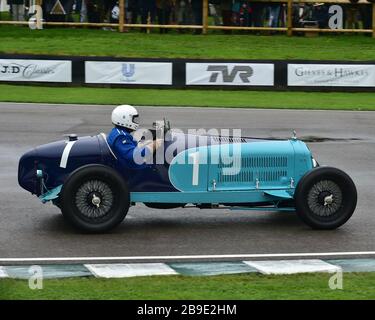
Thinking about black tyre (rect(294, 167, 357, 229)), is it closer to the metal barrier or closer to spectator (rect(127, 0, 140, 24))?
the metal barrier

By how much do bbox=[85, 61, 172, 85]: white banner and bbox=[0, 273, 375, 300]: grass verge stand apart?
60.5 feet

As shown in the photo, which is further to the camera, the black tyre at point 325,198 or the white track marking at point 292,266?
the black tyre at point 325,198

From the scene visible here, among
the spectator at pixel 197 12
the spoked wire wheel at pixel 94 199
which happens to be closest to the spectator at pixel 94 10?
the spectator at pixel 197 12

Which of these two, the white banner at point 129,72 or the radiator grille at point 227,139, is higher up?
the white banner at point 129,72

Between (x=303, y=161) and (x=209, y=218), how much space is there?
1487 millimetres

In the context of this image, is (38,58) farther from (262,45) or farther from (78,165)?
(78,165)

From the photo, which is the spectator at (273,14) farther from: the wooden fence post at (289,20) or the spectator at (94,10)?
the spectator at (94,10)

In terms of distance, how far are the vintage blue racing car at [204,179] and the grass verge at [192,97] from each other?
13.3m

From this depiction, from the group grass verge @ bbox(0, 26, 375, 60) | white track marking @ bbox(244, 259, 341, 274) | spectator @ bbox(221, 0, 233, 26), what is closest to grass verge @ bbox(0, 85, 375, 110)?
grass verge @ bbox(0, 26, 375, 60)

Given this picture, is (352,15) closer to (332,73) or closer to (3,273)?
(332,73)

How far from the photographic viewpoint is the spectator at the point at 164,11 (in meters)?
33.2

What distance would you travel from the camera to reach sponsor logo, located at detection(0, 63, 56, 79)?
27.6 meters

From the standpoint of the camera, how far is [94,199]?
1110cm

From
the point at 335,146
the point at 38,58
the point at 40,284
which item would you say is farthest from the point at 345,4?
the point at 40,284
